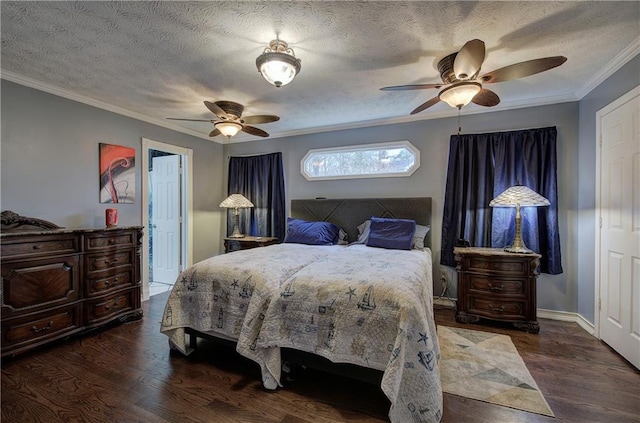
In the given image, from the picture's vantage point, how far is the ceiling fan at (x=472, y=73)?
1.82 m

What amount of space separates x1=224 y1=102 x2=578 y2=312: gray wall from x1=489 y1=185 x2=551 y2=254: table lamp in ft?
1.92

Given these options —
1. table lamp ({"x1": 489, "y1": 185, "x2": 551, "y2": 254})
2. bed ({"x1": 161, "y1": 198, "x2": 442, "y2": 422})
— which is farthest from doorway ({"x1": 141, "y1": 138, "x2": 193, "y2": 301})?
table lamp ({"x1": 489, "y1": 185, "x2": 551, "y2": 254})

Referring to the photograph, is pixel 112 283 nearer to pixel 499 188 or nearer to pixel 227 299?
pixel 227 299

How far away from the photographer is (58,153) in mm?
3018

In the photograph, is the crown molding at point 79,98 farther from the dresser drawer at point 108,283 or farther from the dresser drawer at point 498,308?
the dresser drawer at point 498,308

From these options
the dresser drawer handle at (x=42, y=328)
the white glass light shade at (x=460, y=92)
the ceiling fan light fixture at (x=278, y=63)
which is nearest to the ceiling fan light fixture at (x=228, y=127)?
the ceiling fan light fixture at (x=278, y=63)

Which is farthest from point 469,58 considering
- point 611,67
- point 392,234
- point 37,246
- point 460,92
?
point 37,246

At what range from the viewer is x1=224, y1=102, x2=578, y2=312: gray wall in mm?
3211

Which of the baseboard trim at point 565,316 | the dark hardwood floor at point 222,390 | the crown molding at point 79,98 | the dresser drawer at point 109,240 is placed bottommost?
the dark hardwood floor at point 222,390

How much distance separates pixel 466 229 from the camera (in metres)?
3.53

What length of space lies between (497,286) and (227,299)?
2736 mm

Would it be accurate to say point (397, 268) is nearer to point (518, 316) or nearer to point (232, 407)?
point (232, 407)

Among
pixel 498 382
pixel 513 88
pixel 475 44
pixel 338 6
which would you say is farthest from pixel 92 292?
pixel 513 88

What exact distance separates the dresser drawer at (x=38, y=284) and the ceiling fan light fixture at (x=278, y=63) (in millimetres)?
2528
